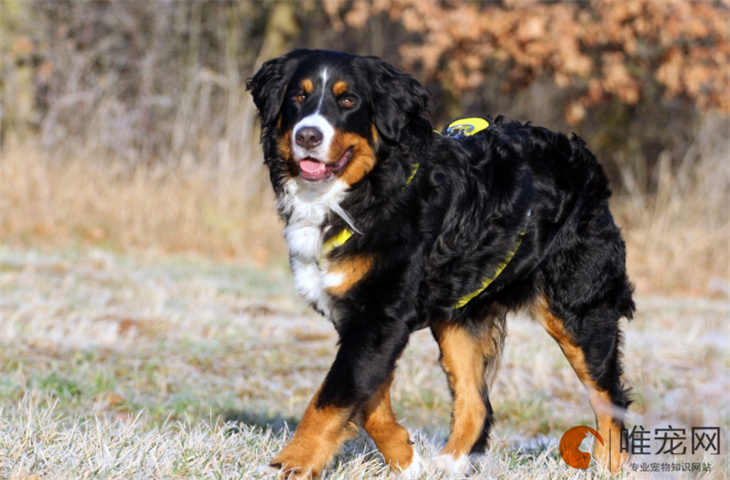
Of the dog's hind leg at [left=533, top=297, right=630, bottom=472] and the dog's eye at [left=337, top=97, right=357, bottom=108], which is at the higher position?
the dog's eye at [left=337, top=97, right=357, bottom=108]

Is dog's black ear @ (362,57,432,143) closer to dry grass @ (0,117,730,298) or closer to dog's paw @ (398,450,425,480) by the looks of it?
dog's paw @ (398,450,425,480)

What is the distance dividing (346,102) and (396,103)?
0.22 metres

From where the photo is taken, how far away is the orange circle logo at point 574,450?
12.7ft

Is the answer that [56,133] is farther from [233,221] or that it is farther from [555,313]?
[555,313]

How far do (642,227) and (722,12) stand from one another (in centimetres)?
349

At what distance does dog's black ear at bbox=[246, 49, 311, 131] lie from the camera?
386 centimetres

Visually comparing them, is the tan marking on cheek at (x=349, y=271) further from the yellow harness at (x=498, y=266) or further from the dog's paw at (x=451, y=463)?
the dog's paw at (x=451, y=463)

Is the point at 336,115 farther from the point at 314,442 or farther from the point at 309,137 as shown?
the point at 314,442

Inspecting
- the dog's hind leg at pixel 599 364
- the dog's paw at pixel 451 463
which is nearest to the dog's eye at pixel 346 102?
the dog's hind leg at pixel 599 364

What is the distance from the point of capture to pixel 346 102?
3.69 m

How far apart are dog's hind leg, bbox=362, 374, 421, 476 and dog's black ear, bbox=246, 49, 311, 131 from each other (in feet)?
4.09

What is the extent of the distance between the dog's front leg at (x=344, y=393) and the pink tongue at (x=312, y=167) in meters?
0.62

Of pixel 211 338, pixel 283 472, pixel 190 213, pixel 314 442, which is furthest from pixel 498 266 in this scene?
pixel 190 213

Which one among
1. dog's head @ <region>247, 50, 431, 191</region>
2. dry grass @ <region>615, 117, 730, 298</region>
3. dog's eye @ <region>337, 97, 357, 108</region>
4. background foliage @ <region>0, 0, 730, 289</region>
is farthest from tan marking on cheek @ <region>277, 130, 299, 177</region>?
dry grass @ <region>615, 117, 730, 298</region>
